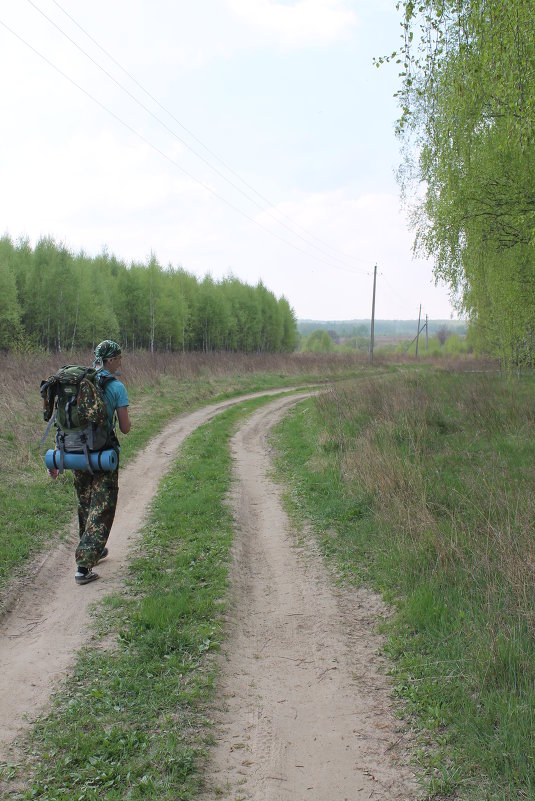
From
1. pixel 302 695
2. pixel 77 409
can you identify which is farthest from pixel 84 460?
pixel 302 695

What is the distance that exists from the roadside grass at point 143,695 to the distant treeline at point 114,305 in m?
25.4

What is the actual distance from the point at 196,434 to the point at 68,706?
993cm

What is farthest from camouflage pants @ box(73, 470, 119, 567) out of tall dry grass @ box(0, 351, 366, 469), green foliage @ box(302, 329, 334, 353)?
green foliage @ box(302, 329, 334, 353)

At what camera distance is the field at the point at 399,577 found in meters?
3.03

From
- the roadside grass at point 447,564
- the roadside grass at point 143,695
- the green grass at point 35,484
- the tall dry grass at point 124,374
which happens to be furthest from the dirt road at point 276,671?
the tall dry grass at point 124,374

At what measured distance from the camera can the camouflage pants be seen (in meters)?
5.40

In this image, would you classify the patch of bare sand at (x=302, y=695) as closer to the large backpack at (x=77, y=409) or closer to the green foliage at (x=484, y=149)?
the large backpack at (x=77, y=409)

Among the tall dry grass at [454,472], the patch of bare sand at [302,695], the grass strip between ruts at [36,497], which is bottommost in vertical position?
the patch of bare sand at [302,695]

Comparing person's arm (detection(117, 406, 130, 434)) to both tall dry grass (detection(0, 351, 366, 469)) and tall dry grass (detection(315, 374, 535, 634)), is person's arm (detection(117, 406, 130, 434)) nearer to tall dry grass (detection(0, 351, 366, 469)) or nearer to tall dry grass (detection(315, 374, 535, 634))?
tall dry grass (detection(315, 374, 535, 634))

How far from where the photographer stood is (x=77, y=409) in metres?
5.27

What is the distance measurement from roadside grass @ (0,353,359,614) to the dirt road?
1.98 feet

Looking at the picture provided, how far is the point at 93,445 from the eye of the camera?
17.5 ft

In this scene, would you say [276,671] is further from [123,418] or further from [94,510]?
[123,418]

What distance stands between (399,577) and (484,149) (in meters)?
8.18
